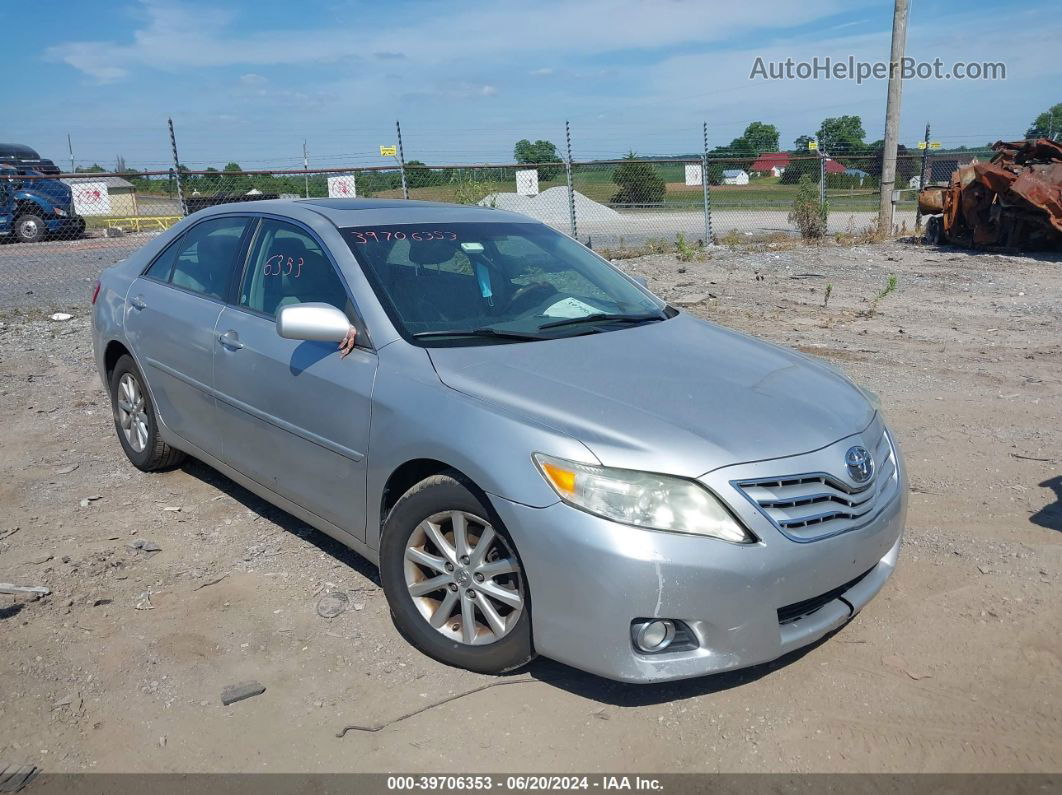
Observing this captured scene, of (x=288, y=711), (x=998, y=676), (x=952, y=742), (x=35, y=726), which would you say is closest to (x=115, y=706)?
(x=35, y=726)

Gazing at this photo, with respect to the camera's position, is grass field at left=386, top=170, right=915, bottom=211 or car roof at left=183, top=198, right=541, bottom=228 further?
grass field at left=386, top=170, right=915, bottom=211

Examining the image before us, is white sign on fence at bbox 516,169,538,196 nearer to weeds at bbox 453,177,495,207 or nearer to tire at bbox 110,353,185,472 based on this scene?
weeds at bbox 453,177,495,207

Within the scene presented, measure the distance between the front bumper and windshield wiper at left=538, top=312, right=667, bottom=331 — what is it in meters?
1.15

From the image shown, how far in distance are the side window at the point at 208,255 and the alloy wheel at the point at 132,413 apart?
748mm

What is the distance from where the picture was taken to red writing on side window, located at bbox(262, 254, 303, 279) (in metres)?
4.16

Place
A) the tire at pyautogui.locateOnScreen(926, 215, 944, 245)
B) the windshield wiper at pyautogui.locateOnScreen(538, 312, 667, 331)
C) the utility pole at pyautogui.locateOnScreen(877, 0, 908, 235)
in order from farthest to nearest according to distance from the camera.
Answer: the utility pole at pyautogui.locateOnScreen(877, 0, 908, 235)
the tire at pyautogui.locateOnScreen(926, 215, 944, 245)
the windshield wiper at pyautogui.locateOnScreen(538, 312, 667, 331)

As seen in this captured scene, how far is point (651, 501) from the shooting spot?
284 cm

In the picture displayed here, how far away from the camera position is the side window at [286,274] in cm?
397

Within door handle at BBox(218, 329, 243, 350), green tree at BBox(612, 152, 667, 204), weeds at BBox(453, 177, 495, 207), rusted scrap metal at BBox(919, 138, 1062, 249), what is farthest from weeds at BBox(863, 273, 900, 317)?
green tree at BBox(612, 152, 667, 204)

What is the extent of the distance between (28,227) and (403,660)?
2240cm

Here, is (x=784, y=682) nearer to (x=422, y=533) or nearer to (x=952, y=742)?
(x=952, y=742)

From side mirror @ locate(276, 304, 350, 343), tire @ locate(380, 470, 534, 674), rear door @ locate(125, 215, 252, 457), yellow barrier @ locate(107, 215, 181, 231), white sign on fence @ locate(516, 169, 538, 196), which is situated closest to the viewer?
tire @ locate(380, 470, 534, 674)

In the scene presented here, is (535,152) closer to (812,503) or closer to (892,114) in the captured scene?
(892,114)

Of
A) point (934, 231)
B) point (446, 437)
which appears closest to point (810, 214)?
point (934, 231)
